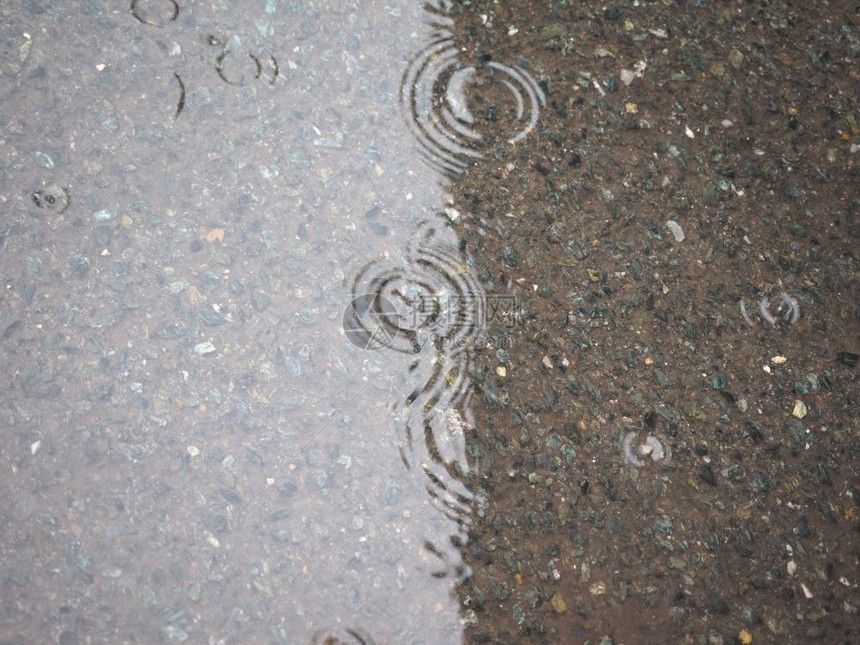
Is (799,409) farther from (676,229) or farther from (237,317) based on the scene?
(237,317)

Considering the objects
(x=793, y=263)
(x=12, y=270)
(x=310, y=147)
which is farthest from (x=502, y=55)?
(x=12, y=270)

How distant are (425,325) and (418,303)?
58 millimetres

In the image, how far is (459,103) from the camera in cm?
198

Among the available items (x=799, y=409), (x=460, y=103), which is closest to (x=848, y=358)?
(x=799, y=409)

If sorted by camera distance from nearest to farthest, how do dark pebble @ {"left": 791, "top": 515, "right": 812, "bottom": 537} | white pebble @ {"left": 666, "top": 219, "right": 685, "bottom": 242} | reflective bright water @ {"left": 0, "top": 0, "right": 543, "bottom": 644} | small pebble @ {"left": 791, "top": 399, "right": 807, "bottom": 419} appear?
reflective bright water @ {"left": 0, "top": 0, "right": 543, "bottom": 644} → dark pebble @ {"left": 791, "top": 515, "right": 812, "bottom": 537} → small pebble @ {"left": 791, "top": 399, "right": 807, "bottom": 419} → white pebble @ {"left": 666, "top": 219, "right": 685, "bottom": 242}

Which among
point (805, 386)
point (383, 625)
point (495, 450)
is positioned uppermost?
point (805, 386)

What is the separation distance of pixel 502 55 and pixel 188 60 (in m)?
0.85

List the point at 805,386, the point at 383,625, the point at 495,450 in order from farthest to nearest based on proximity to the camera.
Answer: the point at 805,386 → the point at 495,450 → the point at 383,625

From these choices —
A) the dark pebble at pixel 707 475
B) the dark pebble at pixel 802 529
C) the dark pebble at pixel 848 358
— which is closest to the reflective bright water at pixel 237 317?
the dark pebble at pixel 707 475

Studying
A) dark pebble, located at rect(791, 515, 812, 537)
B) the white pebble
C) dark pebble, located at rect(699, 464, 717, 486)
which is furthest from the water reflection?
dark pebble, located at rect(791, 515, 812, 537)

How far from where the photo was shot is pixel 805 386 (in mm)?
1821

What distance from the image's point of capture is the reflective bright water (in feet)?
5.11

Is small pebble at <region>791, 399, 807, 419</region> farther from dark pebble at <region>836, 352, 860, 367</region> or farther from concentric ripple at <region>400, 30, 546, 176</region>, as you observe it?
concentric ripple at <region>400, 30, 546, 176</region>

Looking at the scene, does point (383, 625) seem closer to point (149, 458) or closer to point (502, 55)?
point (149, 458)
